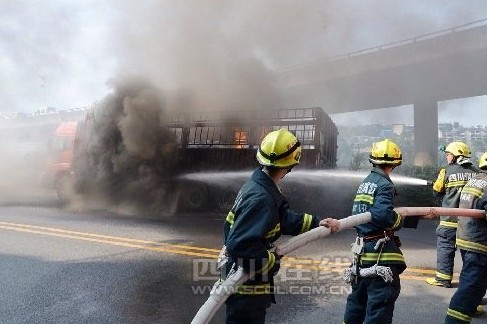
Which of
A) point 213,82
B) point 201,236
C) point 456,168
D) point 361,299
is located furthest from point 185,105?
point 361,299

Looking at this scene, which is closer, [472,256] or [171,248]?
[472,256]

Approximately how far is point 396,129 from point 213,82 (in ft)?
60.5

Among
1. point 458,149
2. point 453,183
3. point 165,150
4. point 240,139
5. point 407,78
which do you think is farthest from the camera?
point 407,78

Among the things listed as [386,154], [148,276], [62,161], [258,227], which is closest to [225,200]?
[62,161]

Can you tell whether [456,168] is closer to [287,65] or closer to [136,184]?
[136,184]

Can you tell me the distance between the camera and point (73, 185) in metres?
12.2

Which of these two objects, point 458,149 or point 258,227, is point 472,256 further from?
point 258,227

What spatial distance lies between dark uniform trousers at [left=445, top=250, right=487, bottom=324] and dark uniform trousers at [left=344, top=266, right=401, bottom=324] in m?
0.85

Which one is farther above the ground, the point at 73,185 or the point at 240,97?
the point at 240,97

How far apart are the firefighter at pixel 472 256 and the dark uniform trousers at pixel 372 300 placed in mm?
868

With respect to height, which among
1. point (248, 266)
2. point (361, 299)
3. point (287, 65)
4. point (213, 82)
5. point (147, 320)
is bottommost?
point (147, 320)

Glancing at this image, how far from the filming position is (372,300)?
308 cm

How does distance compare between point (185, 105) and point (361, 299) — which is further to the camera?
point (185, 105)

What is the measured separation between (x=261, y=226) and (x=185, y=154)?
31.7 feet
